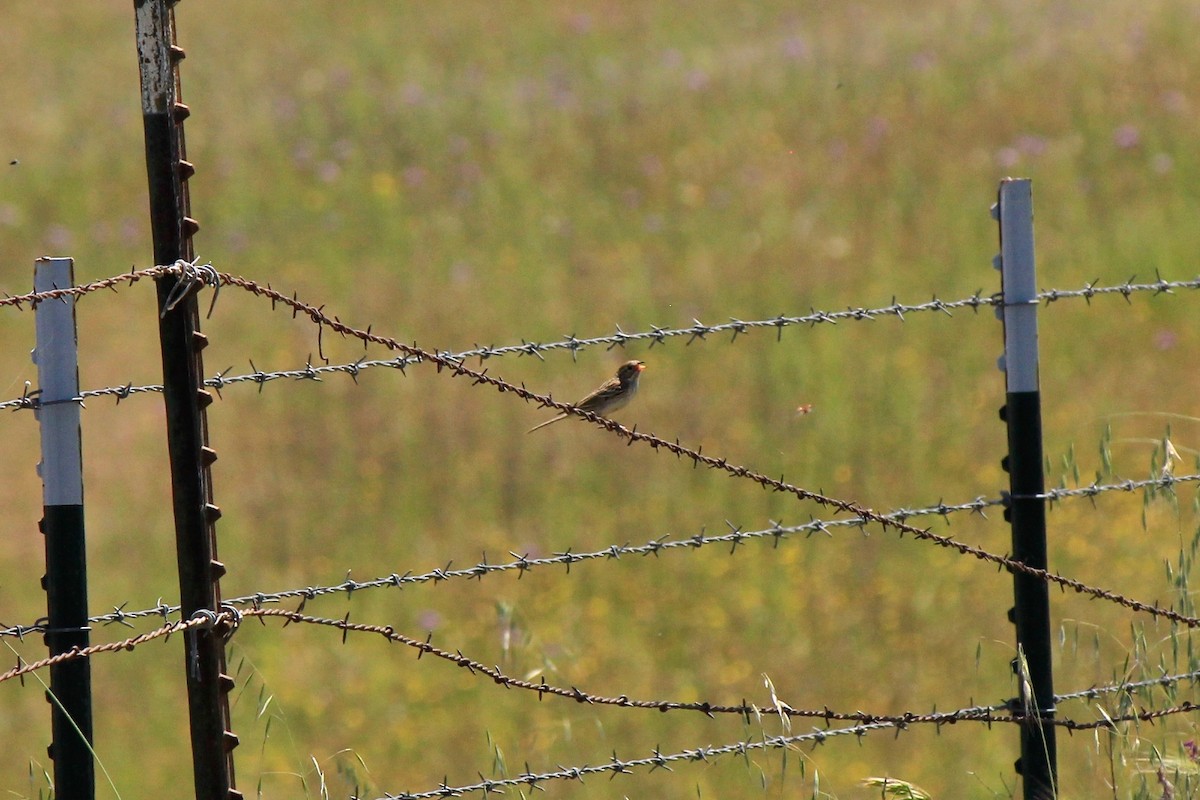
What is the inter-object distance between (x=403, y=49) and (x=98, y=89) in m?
3.39

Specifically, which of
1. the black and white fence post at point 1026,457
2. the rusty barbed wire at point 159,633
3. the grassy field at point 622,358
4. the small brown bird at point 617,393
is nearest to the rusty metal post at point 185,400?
the rusty barbed wire at point 159,633

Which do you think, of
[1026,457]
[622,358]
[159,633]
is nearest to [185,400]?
[159,633]

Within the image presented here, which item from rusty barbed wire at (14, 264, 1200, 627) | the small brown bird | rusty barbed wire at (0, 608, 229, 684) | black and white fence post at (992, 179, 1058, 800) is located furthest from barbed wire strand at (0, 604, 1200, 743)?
the small brown bird

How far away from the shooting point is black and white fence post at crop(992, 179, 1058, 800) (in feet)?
12.8

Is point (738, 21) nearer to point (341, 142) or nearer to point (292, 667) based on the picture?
point (341, 142)

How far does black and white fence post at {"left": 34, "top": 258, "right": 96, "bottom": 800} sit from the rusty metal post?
193 mm

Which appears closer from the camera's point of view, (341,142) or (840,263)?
(840,263)

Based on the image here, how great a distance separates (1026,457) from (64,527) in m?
2.28

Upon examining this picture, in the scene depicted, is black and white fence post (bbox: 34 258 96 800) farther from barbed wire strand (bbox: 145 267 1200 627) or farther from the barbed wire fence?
barbed wire strand (bbox: 145 267 1200 627)

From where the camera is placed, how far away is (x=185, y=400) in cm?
316

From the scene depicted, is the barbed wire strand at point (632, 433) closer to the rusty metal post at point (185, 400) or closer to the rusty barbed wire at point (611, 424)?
the rusty barbed wire at point (611, 424)

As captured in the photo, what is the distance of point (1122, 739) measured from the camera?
3.89 metres

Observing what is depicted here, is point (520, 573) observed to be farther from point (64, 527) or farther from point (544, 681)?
point (64, 527)

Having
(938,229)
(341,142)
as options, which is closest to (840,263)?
(938,229)
